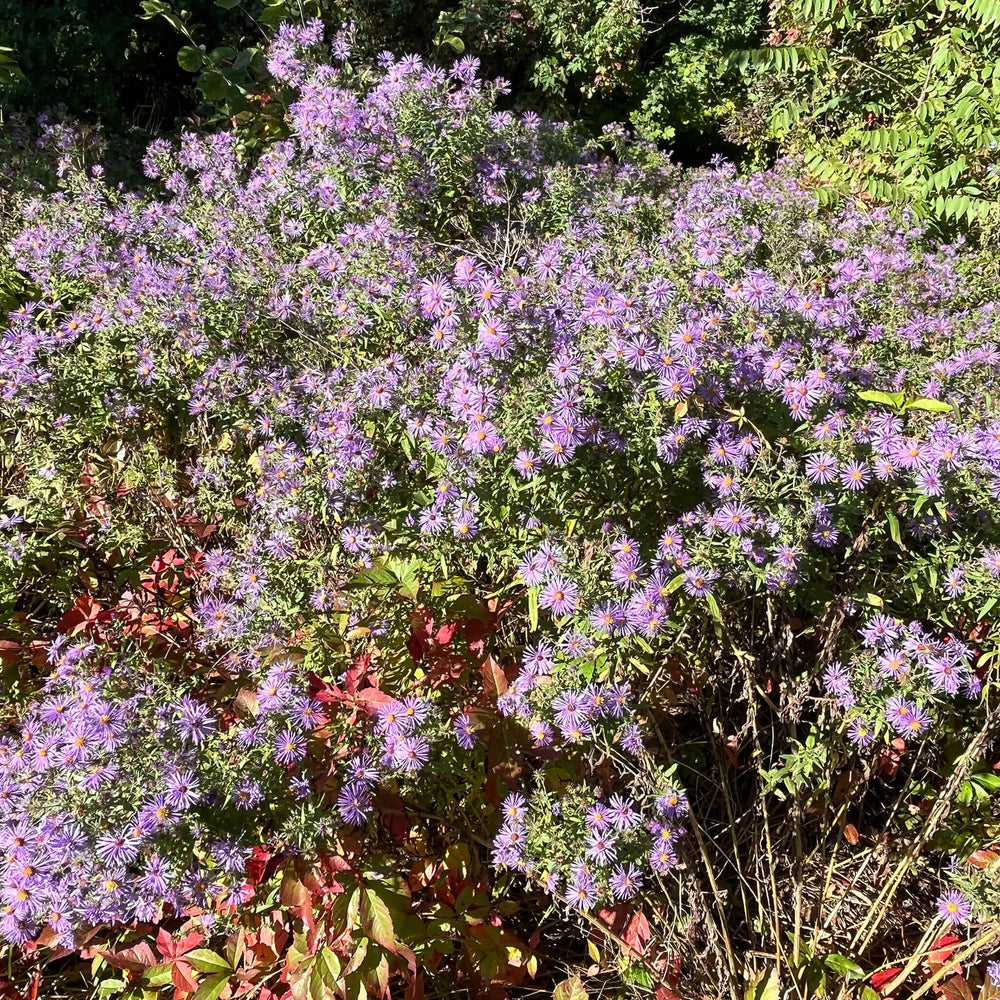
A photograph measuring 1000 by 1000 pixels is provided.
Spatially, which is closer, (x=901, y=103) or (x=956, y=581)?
(x=956, y=581)

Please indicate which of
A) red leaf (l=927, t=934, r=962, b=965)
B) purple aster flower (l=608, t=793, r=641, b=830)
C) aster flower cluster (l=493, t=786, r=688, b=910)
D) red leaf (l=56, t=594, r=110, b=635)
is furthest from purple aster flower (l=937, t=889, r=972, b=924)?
red leaf (l=56, t=594, r=110, b=635)

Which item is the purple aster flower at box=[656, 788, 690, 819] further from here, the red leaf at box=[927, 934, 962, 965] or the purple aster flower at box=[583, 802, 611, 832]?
the red leaf at box=[927, 934, 962, 965]

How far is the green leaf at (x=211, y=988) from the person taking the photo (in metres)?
1.79

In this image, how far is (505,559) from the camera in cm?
216

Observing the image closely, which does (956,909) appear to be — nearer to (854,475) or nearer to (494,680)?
(854,475)

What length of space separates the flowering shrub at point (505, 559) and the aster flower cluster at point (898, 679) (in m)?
0.01

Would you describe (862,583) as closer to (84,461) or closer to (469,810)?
(469,810)

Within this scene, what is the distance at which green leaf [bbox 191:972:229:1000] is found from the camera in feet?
5.89

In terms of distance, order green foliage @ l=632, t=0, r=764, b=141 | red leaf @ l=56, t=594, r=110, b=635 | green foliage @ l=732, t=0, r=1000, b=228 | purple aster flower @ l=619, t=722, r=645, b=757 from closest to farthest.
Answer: purple aster flower @ l=619, t=722, r=645, b=757, red leaf @ l=56, t=594, r=110, b=635, green foliage @ l=732, t=0, r=1000, b=228, green foliage @ l=632, t=0, r=764, b=141

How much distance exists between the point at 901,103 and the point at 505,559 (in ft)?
15.1

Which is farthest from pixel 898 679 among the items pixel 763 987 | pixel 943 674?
pixel 763 987

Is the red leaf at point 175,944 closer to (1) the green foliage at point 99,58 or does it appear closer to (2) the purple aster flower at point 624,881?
(2) the purple aster flower at point 624,881

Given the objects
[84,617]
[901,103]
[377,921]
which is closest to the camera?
[377,921]

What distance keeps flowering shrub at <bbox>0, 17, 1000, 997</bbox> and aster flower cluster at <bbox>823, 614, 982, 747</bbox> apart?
0.04ft
